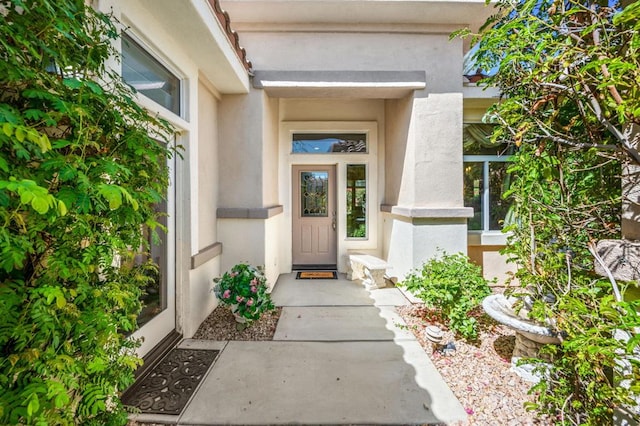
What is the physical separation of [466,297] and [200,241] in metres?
3.08

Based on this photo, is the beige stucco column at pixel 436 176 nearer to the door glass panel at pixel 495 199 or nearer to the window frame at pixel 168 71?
the door glass panel at pixel 495 199

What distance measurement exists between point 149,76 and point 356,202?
13.2ft

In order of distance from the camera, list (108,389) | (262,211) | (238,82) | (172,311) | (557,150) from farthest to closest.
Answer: (262,211) → (238,82) → (172,311) → (557,150) → (108,389)

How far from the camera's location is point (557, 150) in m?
1.86

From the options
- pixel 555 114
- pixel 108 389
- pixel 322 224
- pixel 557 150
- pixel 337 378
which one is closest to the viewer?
pixel 108 389

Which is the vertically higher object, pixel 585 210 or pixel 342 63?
pixel 342 63

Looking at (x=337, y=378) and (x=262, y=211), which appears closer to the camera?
(x=337, y=378)

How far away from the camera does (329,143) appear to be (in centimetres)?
554

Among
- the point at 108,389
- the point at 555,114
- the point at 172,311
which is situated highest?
the point at 555,114

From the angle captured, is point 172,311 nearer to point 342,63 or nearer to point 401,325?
point 401,325

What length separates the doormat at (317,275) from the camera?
5.12 m

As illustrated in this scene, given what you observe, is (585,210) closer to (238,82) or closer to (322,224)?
(238,82)

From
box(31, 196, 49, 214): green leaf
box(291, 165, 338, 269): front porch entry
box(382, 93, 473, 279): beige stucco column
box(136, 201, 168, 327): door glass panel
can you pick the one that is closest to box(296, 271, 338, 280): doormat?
box(291, 165, 338, 269): front porch entry

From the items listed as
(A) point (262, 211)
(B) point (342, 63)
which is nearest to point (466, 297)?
(A) point (262, 211)
